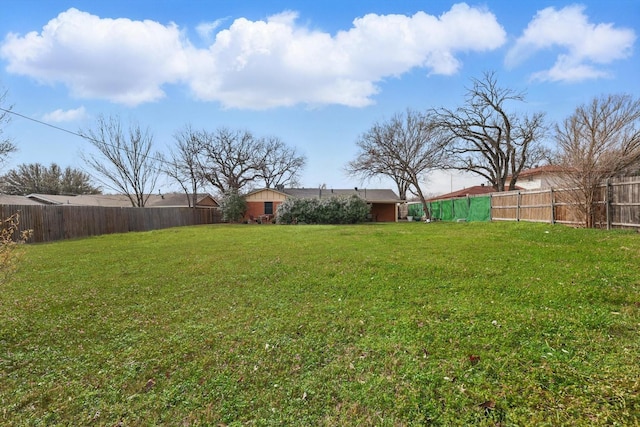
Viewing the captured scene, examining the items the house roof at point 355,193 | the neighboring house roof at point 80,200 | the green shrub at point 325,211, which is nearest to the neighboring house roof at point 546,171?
the green shrub at point 325,211

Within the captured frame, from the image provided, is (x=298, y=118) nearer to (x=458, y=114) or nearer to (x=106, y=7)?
(x=106, y=7)

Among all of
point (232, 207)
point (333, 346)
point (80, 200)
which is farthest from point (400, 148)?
point (80, 200)

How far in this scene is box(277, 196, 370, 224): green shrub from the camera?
2230 cm

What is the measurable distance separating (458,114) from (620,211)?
1699cm

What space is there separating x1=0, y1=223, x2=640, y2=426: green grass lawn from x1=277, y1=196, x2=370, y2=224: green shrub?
A: 647 inches

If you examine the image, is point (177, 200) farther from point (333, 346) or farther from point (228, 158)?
point (333, 346)

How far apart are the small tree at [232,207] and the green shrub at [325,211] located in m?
4.34

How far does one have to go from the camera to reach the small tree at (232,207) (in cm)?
2545

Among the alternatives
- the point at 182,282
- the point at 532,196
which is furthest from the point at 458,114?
the point at 182,282

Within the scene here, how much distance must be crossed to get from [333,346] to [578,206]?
1117 cm

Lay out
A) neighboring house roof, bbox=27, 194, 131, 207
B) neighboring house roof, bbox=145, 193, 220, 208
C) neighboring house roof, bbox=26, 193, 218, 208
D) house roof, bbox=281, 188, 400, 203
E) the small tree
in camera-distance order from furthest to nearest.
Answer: neighboring house roof, bbox=145, 193, 220, 208, neighboring house roof, bbox=26, 193, 218, 208, house roof, bbox=281, 188, 400, 203, neighboring house roof, bbox=27, 194, 131, 207, the small tree

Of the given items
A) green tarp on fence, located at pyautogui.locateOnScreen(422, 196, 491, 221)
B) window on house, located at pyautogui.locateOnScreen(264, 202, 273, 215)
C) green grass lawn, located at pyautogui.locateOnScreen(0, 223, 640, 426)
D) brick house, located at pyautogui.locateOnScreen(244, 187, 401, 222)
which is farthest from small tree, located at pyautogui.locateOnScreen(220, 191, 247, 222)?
green grass lawn, located at pyautogui.locateOnScreen(0, 223, 640, 426)

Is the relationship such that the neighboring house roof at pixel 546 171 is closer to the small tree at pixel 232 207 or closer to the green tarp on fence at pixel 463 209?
the green tarp on fence at pixel 463 209

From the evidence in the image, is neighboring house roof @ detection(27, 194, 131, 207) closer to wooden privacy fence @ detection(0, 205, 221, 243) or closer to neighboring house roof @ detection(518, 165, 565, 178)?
wooden privacy fence @ detection(0, 205, 221, 243)
